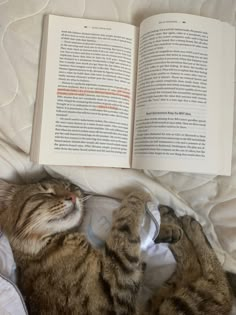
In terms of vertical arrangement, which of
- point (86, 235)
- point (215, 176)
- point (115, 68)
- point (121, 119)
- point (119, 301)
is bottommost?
point (119, 301)

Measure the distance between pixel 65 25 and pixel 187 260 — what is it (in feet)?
1.96

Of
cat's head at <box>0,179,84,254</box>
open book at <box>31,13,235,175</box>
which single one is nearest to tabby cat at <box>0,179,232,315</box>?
cat's head at <box>0,179,84,254</box>

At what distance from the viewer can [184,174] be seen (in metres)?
0.88

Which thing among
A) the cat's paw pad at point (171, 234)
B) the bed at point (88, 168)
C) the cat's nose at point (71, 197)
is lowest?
the cat's paw pad at point (171, 234)

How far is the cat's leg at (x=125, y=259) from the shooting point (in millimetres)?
→ 822

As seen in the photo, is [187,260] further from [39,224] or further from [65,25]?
[65,25]

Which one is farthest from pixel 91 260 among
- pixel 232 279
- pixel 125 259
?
pixel 232 279

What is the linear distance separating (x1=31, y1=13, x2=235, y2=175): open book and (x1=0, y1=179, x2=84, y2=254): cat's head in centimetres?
9

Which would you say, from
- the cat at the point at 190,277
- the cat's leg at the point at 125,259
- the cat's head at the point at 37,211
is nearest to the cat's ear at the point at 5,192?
the cat's head at the point at 37,211

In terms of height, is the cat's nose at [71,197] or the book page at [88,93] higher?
the book page at [88,93]

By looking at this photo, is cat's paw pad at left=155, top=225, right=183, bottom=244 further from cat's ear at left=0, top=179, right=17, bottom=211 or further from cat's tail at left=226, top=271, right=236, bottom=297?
cat's ear at left=0, top=179, right=17, bottom=211

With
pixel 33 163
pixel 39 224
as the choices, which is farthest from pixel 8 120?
pixel 39 224

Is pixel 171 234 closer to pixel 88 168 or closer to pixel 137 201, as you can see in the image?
pixel 137 201

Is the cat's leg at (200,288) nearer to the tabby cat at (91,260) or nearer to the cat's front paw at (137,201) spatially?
the tabby cat at (91,260)
